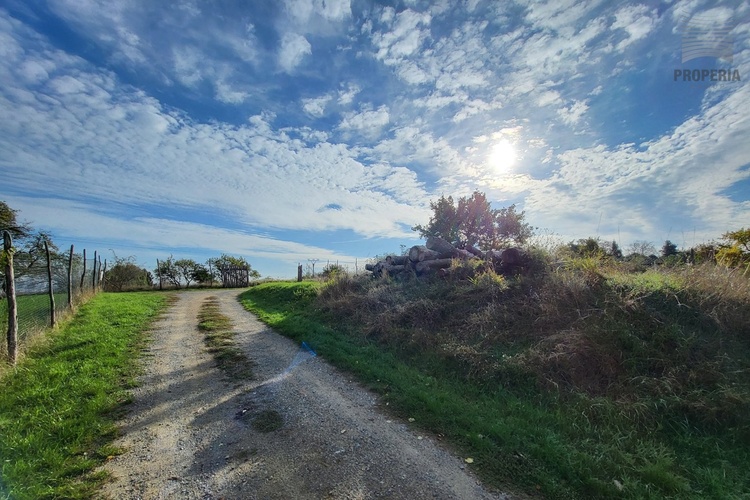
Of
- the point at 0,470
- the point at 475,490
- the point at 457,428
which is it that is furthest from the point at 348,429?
the point at 0,470

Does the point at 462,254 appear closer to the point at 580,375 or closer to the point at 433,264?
the point at 433,264

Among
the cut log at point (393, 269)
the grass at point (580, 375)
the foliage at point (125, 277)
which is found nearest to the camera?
the grass at point (580, 375)

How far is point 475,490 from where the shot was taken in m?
2.81

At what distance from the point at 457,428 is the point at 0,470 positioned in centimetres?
442

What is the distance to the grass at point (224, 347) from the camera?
18.4 ft

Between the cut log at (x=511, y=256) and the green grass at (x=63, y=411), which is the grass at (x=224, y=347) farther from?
the cut log at (x=511, y=256)

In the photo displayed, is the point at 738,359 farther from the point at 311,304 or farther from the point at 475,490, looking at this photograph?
the point at 311,304

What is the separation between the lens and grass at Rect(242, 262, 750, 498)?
311 cm

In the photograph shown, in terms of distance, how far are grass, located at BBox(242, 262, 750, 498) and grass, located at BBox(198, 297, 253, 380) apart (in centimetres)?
159

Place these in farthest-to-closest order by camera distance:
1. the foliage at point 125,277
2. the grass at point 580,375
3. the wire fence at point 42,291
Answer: the foliage at point 125,277 < the wire fence at point 42,291 < the grass at point 580,375

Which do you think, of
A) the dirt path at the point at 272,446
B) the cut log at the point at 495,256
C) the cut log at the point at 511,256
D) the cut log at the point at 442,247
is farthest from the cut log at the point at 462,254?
the dirt path at the point at 272,446

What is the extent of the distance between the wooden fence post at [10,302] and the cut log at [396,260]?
30.8 feet

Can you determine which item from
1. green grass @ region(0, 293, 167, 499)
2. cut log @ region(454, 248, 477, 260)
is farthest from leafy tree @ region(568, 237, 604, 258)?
green grass @ region(0, 293, 167, 499)

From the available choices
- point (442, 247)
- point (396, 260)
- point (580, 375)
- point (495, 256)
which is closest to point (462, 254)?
point (442, 247)
